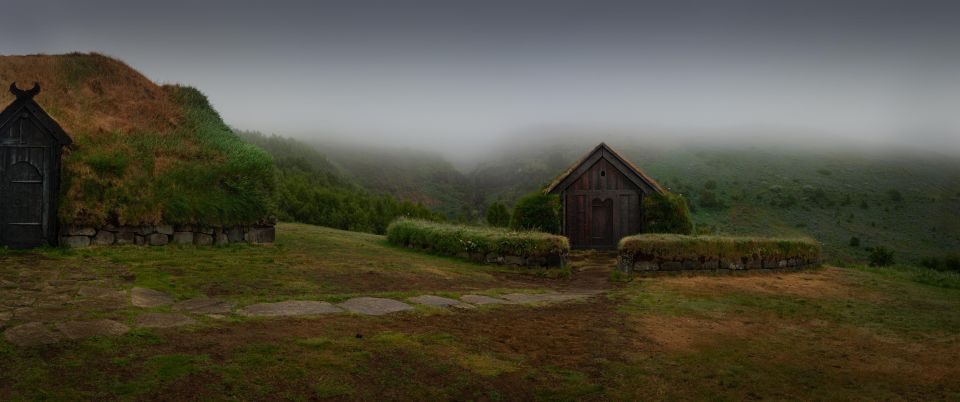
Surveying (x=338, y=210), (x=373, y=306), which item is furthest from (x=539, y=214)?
(x=373, y=306)

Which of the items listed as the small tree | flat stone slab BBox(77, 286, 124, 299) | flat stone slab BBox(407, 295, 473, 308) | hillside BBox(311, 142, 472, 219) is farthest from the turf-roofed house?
hillside BBox(311, 142, 472, 219)

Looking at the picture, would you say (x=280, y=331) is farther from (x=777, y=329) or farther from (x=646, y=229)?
(x=646, y=229)

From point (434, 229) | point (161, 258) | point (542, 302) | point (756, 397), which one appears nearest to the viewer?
point (756, 397)

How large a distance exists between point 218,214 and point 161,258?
2912 millimetres

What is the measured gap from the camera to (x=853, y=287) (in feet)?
47.9

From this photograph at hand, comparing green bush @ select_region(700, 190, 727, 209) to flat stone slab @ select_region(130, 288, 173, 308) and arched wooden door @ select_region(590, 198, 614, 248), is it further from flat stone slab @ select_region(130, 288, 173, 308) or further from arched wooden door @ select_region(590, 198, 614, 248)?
flat stone slab @ select_region(130, 288, 173, 308)

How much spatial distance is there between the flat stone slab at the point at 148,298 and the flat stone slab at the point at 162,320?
2.18 ft

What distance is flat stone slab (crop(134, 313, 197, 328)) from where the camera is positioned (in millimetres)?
6809

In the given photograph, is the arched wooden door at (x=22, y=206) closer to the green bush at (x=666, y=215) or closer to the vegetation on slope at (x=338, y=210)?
the vegetation on slope at (x=338, y=210)

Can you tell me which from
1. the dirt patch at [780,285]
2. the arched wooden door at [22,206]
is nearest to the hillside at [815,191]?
the dirt patch at [780,285]

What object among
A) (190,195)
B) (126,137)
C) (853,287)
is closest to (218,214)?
(190,195)

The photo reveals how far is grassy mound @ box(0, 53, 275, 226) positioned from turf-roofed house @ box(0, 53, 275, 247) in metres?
0.03

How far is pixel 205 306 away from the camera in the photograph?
8.05m

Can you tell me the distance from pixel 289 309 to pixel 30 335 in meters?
2.90
